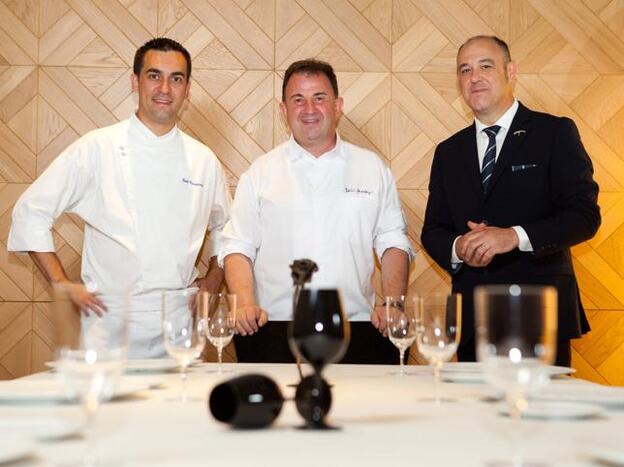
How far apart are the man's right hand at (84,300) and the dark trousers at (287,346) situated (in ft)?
6.36

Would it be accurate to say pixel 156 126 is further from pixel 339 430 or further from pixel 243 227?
pixel 339 430

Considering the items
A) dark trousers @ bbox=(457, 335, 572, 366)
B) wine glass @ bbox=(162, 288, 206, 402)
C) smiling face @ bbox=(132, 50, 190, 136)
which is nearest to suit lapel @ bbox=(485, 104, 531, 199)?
dark trousers @ bbox=(457, 335, 572, 366)

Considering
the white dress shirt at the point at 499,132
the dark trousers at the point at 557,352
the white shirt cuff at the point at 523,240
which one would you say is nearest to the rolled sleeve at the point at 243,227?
the white dress shirt at the point at 499,132

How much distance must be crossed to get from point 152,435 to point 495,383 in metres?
0.48

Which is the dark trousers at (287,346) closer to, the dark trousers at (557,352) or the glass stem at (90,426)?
the dark trousers at (557,352)

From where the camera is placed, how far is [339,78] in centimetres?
393

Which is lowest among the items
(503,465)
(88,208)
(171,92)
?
(503,465)

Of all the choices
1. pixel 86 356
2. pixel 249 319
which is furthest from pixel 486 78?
pixel 86 356

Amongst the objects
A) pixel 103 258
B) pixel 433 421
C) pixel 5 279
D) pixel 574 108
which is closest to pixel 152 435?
pixel 433 421

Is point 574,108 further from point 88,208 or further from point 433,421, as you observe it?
point 433,421

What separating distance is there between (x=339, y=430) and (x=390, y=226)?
217cm

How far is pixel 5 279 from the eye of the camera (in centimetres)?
387

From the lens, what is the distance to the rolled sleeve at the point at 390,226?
130 inches

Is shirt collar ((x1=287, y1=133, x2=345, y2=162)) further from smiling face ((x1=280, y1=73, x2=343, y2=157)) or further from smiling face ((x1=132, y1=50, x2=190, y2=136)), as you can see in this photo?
smiling face ((x1=132, y1=50, x2=190, y2=136))
